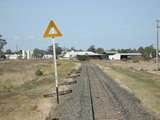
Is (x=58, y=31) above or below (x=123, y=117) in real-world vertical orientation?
above

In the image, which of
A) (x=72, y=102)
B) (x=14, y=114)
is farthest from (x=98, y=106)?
(x=14, y=114)

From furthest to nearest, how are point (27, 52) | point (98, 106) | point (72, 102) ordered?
point (27, 52), point (72, 102), point (98, 106)

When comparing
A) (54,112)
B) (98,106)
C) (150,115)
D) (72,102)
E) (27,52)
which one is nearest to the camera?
(150,115)

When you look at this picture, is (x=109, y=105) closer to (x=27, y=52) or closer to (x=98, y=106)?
(x=98, y=106)

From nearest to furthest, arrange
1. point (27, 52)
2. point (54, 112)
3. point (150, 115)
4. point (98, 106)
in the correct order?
point (150, 115) → point (54, 112) → point (98, 106) → point (27, 52)

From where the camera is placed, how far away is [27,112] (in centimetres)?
1053

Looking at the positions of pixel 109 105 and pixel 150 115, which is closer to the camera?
pixel 150 115

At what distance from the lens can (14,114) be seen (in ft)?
34.0

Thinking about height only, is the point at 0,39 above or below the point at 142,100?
above

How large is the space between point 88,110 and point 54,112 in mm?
1311

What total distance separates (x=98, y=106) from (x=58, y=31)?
3680 millimetres

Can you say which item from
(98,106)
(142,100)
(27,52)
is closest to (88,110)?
(98,106)

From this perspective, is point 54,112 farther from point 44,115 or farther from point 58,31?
point 58,31

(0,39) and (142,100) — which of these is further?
(0,39)
